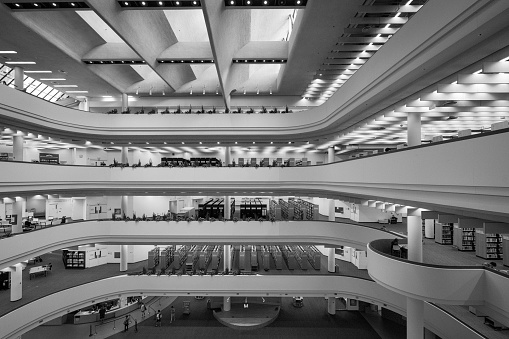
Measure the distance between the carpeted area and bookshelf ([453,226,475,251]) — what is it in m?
6.22

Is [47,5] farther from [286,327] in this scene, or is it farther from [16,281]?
[286,327]

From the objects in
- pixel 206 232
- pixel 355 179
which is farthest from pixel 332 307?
pixel 355 179

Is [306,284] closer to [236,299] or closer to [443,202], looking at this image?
[236,299]

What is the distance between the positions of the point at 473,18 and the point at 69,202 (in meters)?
27.9

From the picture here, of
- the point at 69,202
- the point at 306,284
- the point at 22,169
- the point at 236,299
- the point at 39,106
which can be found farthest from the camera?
the point at 69,202

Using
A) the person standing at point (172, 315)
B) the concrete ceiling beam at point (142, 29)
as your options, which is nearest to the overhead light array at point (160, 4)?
the concrete ceiling beam at point (142, 29)

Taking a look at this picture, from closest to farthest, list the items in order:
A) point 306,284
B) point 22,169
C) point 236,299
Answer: point 22,169
point 306,284
point 236,299

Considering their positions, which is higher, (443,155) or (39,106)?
(39,106)

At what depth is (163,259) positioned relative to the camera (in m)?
18.6

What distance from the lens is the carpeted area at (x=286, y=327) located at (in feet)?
51.9

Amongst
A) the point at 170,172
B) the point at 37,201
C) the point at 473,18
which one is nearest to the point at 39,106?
the point at 170,172

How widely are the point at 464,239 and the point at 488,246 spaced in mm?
1029

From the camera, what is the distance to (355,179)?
10.8m

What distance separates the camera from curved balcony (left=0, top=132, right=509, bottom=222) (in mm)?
4910
